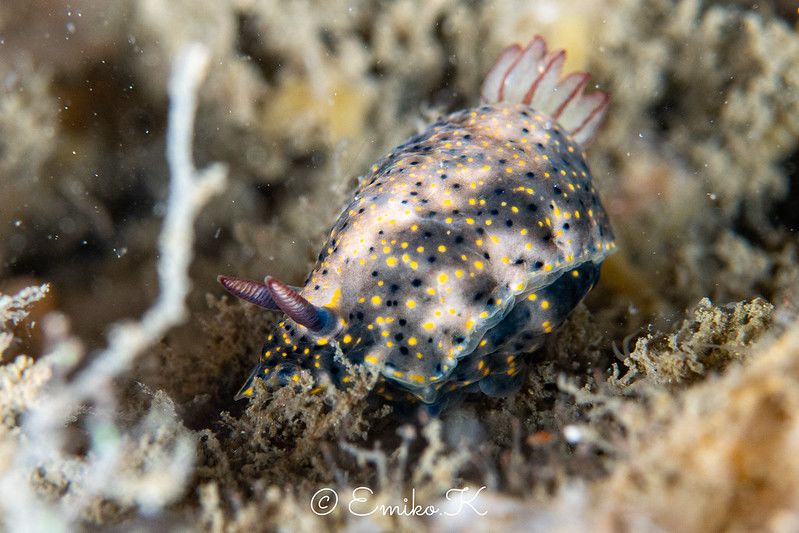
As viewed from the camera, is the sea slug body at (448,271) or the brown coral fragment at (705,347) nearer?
the sea slug body at (448,271)

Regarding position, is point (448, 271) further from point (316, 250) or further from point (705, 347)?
point (316, 250)

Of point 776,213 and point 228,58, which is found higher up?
point 228,58

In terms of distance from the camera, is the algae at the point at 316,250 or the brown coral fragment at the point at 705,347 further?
the brown coral fragment at the point at 705,347

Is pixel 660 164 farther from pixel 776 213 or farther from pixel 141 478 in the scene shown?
pixel 141 478

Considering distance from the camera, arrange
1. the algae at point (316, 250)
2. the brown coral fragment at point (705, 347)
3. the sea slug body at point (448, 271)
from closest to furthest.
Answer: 1. the algae at point (316, 250)
2. the sea slug body at point (448, 271)
3. the brown coral fragment at point (705, 347)

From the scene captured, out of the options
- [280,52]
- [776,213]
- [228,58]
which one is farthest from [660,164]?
[228,58]

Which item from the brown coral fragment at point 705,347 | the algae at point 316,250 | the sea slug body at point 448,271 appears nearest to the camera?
the algae at point 316,250

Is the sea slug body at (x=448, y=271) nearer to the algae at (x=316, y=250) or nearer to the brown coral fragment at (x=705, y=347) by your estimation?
the algae at (x=316, y=250)

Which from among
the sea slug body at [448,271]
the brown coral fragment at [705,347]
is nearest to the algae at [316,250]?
the brown coral fragment at [705,347]

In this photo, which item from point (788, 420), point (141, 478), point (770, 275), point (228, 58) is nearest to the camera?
point (788, 420)
